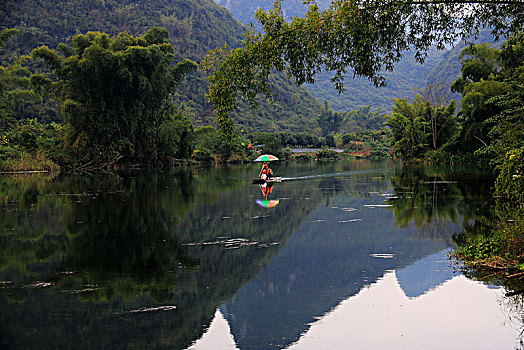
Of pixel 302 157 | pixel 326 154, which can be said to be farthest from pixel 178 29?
pixel 302 157

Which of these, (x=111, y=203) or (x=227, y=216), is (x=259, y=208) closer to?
(x=227, y=216)

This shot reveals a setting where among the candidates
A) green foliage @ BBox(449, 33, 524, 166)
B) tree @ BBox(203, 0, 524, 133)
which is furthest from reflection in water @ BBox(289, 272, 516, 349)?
green foliage @ BBox(449, 33, 524, 166)

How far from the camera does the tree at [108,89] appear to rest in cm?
4250

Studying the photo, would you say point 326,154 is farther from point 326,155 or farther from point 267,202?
point 267,202

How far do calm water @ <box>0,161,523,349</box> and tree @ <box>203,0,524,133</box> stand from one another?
3.25m

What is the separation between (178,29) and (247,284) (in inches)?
5206

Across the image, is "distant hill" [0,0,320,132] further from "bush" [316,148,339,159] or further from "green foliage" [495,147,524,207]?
"green foliage" [495,147,524,207]

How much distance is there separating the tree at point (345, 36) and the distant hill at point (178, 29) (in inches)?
2898

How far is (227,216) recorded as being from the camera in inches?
545

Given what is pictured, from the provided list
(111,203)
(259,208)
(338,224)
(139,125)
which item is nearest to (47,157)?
(139,125)

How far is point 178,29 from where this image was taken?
131 m

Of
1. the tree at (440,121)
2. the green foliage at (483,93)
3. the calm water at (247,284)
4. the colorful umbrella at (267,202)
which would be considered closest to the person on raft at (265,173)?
the colorful umbrella at (267,202)

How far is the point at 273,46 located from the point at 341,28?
1.28m

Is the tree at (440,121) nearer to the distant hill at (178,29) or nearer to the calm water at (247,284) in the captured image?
the distant hill at (178,29)
